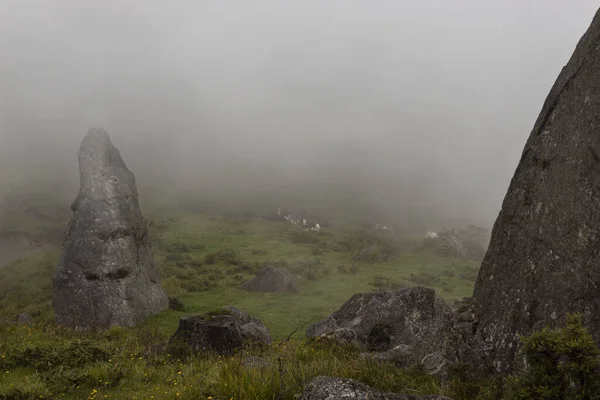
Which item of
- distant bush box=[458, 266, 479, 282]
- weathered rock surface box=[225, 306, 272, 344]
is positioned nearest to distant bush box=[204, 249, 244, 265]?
distant bush box=[458, 266, 479, 282]

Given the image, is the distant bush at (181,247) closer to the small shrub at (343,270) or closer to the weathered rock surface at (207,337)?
the small shrub at (343,270)

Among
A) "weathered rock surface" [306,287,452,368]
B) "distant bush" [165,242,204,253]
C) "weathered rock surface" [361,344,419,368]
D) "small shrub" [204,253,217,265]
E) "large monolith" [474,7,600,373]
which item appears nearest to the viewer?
"large monolith" [474,7,600,373]

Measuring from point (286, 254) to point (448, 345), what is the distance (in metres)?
49.8

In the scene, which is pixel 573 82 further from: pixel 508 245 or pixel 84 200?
pixel 84 200

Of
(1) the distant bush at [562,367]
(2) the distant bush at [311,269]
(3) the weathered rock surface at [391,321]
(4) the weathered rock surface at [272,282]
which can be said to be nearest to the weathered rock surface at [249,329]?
(3) the weathered rock surface at [391,321]

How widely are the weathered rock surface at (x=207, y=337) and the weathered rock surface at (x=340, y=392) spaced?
11.1 meters

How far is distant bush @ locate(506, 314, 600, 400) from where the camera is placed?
506cm

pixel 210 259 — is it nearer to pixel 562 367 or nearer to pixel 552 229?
pixel 552 229

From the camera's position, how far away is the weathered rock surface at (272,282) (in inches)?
1468

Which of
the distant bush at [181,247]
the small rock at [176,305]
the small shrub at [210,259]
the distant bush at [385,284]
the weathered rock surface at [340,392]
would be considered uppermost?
the weathered rock surface at [340,392]

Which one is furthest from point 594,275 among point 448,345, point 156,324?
point 156,324

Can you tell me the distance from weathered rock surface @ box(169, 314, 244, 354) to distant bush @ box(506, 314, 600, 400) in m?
12.5

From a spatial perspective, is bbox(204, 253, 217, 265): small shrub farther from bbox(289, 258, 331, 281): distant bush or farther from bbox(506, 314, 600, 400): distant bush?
bbox(506, 314, 600, 400): distant bush

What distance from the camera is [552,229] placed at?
8.59m
